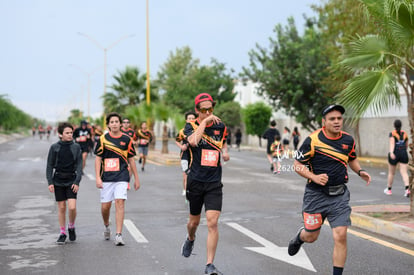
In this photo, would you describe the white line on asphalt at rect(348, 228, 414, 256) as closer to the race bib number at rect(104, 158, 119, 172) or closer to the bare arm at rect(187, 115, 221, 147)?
the bare arm at rect(187, 115, 221, 147)

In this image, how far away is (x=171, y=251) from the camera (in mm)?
7176

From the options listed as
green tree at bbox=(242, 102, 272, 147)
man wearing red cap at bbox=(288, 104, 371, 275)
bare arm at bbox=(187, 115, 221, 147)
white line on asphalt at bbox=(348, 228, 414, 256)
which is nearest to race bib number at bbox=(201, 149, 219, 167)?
bare arm at bbox=(187, 115, 221, 147)

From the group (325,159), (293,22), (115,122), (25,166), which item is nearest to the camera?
(325,159)

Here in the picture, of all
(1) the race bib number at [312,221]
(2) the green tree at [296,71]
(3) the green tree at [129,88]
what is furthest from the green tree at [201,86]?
(1) the race bib number at [312,221]

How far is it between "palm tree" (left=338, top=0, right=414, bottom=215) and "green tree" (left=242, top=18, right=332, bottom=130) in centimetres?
2198

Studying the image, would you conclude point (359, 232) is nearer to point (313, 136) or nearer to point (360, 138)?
point (313, 136)

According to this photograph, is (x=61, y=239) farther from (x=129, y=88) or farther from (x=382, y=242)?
(x=129, y=88)

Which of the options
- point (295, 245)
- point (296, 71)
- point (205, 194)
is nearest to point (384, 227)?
point (295, 245)

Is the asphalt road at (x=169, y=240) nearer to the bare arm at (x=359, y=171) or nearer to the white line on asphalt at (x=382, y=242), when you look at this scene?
the white line on asphalt at (x=382, y=242)

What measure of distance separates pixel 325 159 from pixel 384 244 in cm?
253

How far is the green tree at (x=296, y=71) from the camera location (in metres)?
32.4

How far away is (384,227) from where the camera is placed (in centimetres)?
831

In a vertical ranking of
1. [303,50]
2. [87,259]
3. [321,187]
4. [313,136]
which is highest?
[303,50]

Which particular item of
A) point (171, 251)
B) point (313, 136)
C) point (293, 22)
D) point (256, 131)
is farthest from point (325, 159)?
point (256, 131)
